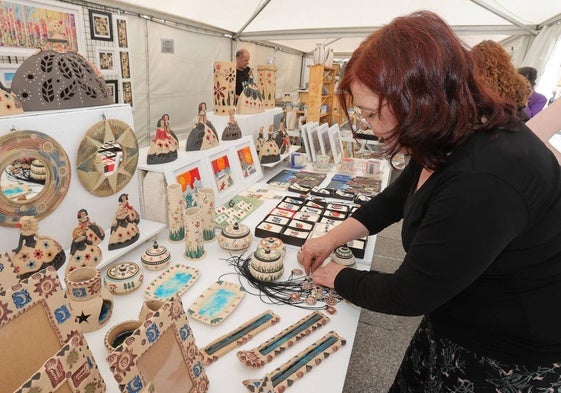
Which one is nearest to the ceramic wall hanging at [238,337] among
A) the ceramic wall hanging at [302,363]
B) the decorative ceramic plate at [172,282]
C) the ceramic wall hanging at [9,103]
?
the ceramic wall hanging at [302,363]

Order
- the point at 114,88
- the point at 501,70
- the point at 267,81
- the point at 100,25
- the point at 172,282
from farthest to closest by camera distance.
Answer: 1. the point at 114,88
2. the point at 100,25
3. the point at 267,81
4. the point at 501,70
5. the point at 172,282

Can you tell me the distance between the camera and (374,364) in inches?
70.4

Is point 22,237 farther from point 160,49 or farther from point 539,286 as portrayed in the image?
point 160,49

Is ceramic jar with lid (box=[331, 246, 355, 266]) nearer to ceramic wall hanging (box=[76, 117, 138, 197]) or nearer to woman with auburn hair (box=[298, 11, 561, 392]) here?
woman with auburn hair (box=[298, 11, 561, 392])

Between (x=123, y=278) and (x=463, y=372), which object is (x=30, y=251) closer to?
(x=123, y=278)

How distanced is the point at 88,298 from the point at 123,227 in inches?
13.9

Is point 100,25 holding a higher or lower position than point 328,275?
higher

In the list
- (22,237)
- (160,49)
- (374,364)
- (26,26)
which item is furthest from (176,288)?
(160,49)

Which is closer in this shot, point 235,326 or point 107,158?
point 235,326

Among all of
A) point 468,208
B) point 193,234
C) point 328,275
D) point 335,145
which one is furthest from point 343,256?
point 335,145

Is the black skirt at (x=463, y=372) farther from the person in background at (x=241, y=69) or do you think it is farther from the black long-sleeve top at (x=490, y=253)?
the person in background at (x=241, y=69)

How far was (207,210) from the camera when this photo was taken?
4.31ft

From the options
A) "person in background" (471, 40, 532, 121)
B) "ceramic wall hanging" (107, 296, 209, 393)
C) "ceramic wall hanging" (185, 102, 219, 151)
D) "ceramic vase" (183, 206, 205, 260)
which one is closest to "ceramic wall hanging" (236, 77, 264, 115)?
"ceramic wall hanging" (185, 102, 219, 151)

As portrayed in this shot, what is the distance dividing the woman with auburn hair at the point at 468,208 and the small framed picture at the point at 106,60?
10.2ft
